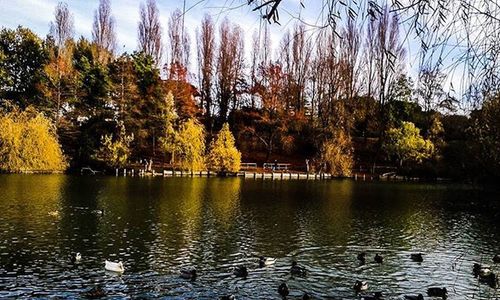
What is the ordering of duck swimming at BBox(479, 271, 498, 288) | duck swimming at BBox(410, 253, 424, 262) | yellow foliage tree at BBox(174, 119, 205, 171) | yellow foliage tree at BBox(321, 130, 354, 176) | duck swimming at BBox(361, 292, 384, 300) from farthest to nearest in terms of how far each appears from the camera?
yellow foliage tree at BBox(321, 130, 354, 176)
yellow foliage tree at BBox(174, 119, 205, 171)
duck swimming at BBox(410, 253, 424, 262)
duck swimming at BBox(479, 271, 498, 288)
duck swimming at BBox(361, 292, 384, 300)

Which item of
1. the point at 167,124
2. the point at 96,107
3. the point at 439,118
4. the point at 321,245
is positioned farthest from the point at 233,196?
the point at 439,118

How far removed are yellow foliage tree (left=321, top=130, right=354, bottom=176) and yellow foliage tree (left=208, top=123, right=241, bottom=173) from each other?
28.2ft

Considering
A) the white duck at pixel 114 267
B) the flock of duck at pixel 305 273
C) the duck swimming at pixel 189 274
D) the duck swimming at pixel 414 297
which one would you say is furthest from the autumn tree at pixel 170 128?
the duck swimming at pixel 414 297

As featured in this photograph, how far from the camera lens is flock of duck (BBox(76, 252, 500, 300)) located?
10.2 meters

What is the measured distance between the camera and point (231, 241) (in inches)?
635

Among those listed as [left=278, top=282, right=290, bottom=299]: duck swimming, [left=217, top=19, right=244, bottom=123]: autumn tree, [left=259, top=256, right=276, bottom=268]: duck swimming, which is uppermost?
[left=217, top=19, right=244, bottom=123]: autumn tree

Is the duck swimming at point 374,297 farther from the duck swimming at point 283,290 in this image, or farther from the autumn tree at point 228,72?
the autumn tree at point 228,72

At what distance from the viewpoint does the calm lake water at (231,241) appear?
1123 cm

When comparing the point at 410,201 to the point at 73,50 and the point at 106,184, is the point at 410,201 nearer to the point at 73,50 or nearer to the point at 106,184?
the point at 106,184

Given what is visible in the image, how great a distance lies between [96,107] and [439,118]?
33.8 meters

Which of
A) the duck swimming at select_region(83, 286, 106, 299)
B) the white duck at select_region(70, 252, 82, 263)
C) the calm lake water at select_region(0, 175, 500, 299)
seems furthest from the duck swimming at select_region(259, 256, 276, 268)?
the white duck at select_region(70, 252, 82, 263)

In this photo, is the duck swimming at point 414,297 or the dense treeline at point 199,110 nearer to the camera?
the duck swimming at point 414,297

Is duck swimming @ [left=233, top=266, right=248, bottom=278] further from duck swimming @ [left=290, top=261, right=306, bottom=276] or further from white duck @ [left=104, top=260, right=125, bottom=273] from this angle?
white duck @ [left=104, top=260, right=125, bottom=273]

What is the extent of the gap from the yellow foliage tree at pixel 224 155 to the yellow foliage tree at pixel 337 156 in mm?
8610
